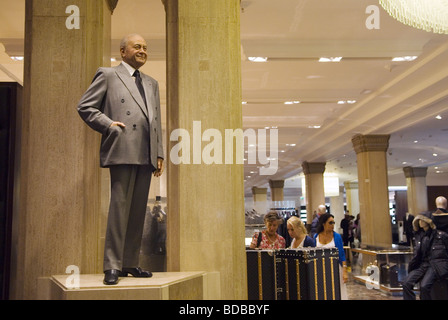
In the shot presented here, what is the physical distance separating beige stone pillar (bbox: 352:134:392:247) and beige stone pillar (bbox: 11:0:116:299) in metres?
11.8

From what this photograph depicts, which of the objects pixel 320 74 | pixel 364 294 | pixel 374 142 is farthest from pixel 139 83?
pixel 374 142

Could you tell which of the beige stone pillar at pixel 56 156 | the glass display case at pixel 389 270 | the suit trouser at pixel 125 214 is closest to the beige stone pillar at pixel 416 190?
the glass display case at pixel 389 270

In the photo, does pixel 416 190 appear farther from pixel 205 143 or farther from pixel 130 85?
pixel 130 85

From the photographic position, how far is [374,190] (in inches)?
555

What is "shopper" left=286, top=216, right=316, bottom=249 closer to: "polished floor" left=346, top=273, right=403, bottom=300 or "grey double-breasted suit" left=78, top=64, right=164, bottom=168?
"grey double-breasted suit" left=78, top=64, right=164, bottom=168

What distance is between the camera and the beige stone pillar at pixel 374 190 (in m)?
14.0

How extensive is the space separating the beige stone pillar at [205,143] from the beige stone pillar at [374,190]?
11300mm

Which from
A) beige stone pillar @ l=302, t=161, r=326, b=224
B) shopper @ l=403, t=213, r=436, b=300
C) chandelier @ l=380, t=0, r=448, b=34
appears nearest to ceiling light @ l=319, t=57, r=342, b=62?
shopper @ l=403, t=213, r=436, b=300

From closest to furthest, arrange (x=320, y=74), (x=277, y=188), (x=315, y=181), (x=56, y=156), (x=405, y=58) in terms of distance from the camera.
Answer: (x=56, y=156), (x=405, y=58), (x=320, y=74), (x=315, y=181), (x=277, y=188)

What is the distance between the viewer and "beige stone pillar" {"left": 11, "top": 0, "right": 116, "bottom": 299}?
3.38 metres

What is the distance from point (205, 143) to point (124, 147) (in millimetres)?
719

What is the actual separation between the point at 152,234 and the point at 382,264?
8439 millimetres
